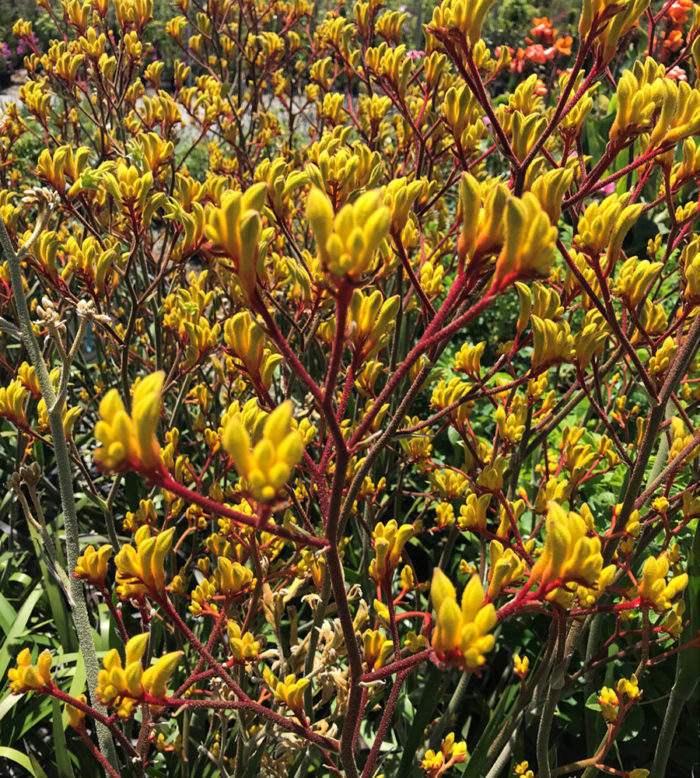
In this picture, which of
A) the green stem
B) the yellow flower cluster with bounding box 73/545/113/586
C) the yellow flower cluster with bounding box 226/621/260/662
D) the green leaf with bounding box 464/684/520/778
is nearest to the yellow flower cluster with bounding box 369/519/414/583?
the yellow flower cluster with bounding box 226/621/260/662

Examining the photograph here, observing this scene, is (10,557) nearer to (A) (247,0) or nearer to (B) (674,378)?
(B) (674,378)

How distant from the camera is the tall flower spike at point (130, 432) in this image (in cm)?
56

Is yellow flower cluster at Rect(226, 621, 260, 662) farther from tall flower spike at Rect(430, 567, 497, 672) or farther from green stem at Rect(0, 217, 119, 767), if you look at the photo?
tall flower spike at Rect(430, 567, 497, 672)

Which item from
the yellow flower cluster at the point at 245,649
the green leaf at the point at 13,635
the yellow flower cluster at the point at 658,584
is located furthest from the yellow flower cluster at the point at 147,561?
the green leaf at the point at 13,635

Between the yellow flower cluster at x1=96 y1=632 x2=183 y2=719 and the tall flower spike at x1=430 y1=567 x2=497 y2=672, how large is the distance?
0.31 m

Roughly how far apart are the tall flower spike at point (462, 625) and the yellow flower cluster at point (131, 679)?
0.31m

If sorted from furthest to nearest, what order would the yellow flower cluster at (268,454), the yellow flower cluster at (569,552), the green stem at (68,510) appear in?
the green stem at (68,510) → the yellow flower cluster at (569,552) → the yellow flower cluster at (268,454)

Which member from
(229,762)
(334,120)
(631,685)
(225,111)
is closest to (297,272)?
(631,685)

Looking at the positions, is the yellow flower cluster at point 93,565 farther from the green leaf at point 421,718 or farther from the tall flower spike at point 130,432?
the green leaf at point 421,718

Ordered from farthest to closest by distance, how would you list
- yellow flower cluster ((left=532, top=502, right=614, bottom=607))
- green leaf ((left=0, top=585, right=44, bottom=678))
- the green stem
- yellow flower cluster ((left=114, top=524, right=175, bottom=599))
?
green leaf ((left=0, top=585, right=44, bottom=678))
the green stem
yellow flower cluster ((left=114, top=524, right=175, bottom=599))
yellow flower cluster ((left=532, top=502, right=614, bottom=607))

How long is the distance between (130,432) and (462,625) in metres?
0.36

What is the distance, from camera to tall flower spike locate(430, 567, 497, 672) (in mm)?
632

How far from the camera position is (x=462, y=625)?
650 mm

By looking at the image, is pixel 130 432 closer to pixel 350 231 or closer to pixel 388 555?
pixel 350 231
